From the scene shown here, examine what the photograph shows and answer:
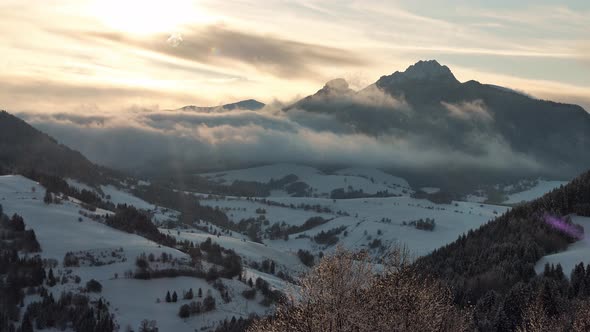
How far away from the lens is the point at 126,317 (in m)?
199

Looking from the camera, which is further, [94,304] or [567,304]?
[94,304]

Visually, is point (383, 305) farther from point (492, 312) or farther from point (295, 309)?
point (492, 312)

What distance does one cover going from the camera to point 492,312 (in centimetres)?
15888

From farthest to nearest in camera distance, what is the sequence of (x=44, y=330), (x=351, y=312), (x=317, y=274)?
(x=44, y=330) < (x=317, y=274) < (x=351, y=312)

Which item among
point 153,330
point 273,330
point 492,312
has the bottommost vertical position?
point 153,330

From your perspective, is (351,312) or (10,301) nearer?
(351,312)

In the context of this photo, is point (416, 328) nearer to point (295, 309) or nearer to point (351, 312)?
point (351, 312)

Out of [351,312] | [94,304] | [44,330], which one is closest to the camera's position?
[351,312]

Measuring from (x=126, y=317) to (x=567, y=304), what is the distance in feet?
432

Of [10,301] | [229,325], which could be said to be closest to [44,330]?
[10,301]

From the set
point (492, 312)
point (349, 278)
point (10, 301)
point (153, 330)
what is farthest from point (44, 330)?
point (349, 278)

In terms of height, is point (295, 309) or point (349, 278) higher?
point (349, 278)

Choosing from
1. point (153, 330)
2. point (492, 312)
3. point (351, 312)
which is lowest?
point (153, 330)

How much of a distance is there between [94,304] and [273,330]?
145195mm
